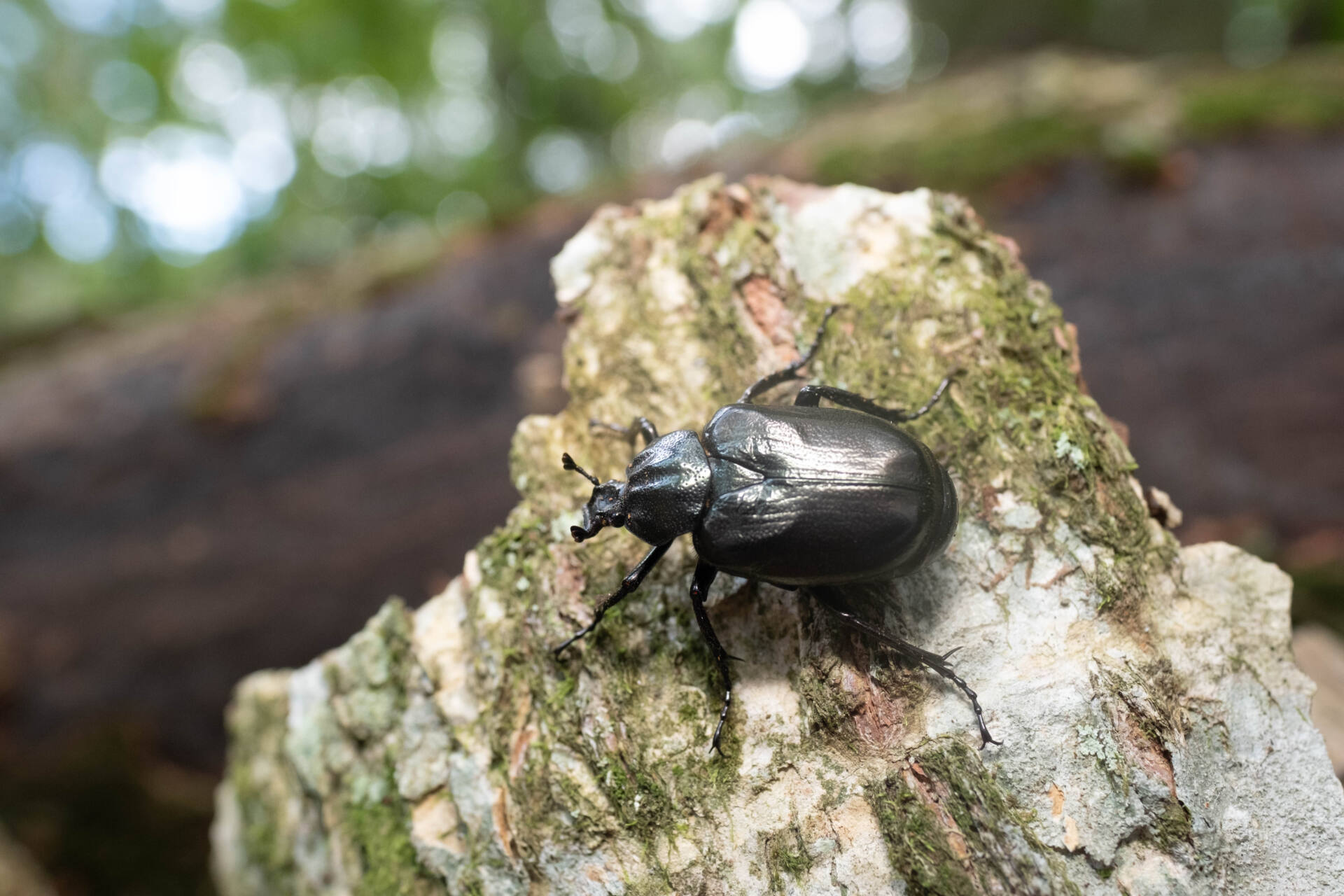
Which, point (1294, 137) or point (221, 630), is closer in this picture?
point (1294, 137)

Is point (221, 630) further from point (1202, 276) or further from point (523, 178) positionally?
point (523, 178)

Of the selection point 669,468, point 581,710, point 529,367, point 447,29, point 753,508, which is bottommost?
point 581,710

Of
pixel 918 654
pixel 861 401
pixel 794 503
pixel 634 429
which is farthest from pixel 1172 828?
pixel 634 429

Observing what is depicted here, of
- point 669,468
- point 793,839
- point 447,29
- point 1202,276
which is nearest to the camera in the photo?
point 793,839

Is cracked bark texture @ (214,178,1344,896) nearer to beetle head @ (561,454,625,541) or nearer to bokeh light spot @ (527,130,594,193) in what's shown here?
beetle head @ (561,454,625,541)

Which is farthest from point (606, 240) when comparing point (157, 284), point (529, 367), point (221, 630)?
point (157, 284)

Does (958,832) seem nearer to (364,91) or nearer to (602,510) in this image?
(602,510)

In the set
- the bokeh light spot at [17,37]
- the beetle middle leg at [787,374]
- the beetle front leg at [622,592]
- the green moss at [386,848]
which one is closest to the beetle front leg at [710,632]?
the beetle front leg at [622,592]

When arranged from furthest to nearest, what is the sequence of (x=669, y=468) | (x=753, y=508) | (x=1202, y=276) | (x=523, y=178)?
(x=523, y=178), (x=1202, y=276), (x=669, y=468), (x=753, y=508)
